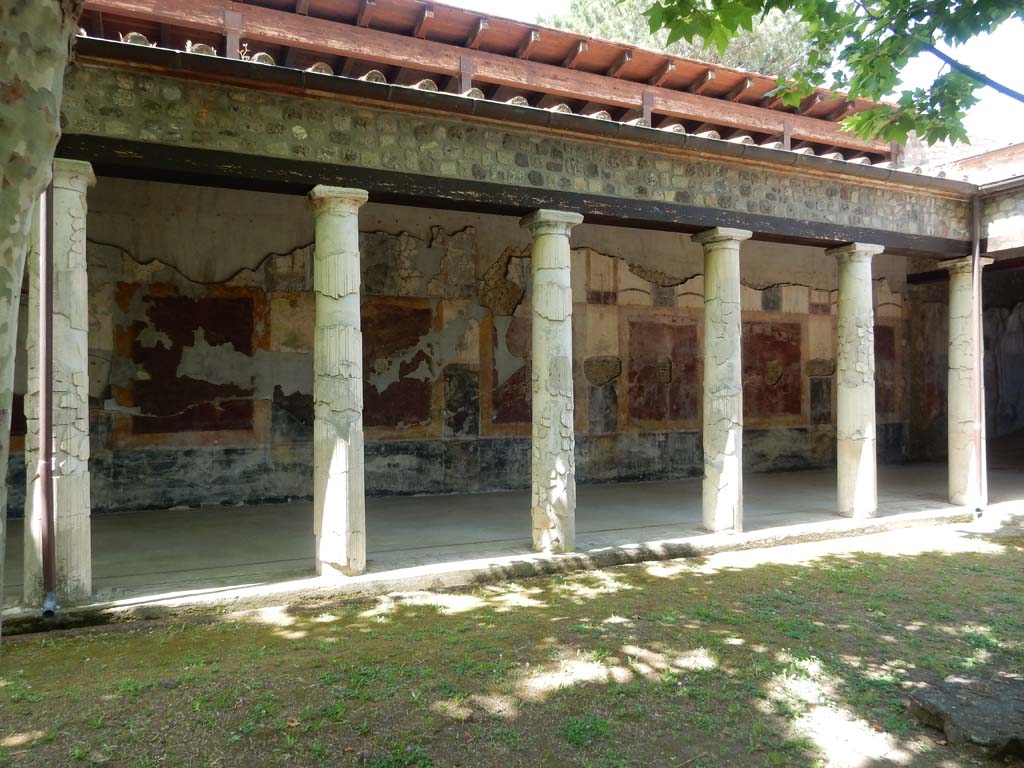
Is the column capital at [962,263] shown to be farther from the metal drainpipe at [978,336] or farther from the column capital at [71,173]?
the column capital at [71,173]

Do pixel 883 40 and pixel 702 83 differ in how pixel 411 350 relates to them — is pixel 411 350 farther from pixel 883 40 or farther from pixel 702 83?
pixel 883 40

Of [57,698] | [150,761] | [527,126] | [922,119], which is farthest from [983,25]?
[57,698]

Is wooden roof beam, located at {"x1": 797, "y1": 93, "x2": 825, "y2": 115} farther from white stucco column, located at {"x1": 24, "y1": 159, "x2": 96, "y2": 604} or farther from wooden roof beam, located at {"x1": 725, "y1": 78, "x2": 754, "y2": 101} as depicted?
white stucco column, located at {"x1": 24, "y1": 159, "x2": 96, "y2": 604}

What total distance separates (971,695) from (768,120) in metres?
8.59

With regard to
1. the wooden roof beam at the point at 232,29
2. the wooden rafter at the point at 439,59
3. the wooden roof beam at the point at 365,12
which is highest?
the wooden roof beam at the point at 365,12

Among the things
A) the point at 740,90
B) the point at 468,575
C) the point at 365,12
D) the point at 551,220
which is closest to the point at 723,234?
the point at 551,220

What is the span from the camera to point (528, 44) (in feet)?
27.9

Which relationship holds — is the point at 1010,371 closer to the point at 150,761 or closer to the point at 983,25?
the point at 983,25

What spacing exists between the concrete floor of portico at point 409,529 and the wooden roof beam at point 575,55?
17.7 feet

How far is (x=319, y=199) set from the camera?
5410mm

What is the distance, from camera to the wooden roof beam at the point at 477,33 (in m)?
8.10

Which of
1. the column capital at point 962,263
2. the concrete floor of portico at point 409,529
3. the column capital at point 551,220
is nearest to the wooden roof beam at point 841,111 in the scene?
the column capital at point 962,263

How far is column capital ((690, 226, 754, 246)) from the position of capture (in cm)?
691

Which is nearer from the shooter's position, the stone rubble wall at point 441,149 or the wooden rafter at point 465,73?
the stone rubble wall at point 441,149
